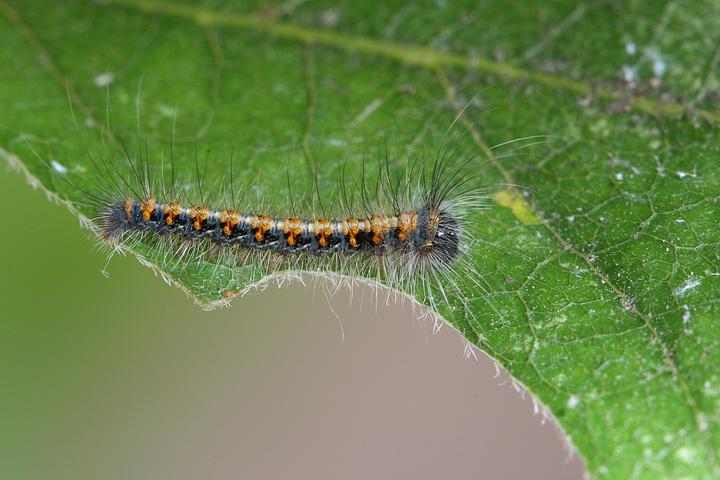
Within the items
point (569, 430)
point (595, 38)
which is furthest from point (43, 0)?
point (569, 430)

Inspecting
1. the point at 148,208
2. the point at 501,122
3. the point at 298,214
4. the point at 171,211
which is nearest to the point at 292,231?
the point at 298,214

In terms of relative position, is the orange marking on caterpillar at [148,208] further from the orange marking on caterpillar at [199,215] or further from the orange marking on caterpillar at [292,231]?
the orange marking on caterpillar at [292,231]

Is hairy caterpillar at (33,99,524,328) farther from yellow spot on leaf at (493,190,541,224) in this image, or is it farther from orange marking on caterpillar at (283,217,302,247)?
yellow spot on leaf at (493,190,541,224)

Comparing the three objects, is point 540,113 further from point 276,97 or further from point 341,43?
point 276,97

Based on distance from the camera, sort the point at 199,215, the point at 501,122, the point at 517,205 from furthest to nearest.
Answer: the point at 199,215, the point at 501,122, the point at 517,205

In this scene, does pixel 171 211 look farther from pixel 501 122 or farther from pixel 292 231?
pixel 501 122

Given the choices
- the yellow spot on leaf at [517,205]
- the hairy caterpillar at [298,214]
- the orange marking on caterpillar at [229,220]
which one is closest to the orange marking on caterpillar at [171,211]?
the hairy caterpillar at [298,214]

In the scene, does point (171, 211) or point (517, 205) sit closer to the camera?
point (517, 205)

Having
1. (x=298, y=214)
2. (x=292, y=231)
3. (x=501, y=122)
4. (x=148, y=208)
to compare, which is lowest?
(x=148, y=208)
